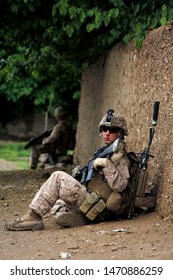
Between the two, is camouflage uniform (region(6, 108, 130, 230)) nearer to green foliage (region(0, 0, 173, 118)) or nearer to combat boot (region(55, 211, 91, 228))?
combat boot (region(55, 211, 91, 228))

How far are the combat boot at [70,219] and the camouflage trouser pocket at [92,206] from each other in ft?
0.51

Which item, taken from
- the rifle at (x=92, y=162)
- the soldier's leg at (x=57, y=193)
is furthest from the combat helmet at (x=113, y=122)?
the soldier's leg at (x=57, y=193)

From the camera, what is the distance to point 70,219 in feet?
22.6

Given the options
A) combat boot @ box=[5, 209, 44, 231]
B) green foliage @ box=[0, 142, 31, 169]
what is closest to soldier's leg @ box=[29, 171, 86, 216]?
combat boot @ box=[5, 209, 44, 231]

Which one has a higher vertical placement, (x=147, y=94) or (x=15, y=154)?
(x=147, y=94)

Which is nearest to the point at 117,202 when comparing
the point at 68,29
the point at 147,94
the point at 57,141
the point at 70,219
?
the point at 70,219

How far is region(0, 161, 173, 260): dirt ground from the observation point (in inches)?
217

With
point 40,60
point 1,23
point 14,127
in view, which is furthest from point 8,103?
point 1,23

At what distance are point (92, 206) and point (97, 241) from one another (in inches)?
29.0

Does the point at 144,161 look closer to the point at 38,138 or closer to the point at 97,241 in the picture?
the point at 97,241

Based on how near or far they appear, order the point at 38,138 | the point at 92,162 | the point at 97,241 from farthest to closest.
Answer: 1. the point at 38,138
2. the point at 92,162
3. the point at 97,241

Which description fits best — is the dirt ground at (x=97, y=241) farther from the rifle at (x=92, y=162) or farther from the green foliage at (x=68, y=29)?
the green foliage at (x=68, y=29)

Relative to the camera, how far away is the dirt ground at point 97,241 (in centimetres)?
552

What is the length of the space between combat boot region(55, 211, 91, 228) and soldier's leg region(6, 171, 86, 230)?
0.11 meters
